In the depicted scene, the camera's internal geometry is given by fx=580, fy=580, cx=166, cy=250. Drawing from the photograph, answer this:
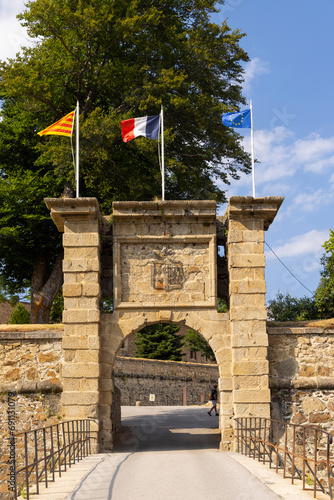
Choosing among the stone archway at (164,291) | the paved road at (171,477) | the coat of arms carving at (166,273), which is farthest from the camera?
the coat of arms carving at (166,273)

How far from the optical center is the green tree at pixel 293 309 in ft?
81.4

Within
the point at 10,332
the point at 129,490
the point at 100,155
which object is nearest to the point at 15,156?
the point at 100,155

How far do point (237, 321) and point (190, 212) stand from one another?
3.00m

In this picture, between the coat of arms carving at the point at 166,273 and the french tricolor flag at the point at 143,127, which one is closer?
the coat of arms carving at the point at 166,273

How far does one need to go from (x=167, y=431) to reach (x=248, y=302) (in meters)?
7.76

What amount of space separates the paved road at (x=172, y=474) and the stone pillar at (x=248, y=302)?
165 cm

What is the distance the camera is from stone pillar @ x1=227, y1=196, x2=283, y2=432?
14039mm

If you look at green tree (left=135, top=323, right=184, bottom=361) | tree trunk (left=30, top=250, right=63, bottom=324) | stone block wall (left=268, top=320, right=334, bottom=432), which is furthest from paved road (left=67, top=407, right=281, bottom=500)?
green tree (left=135, top=323, right=184, bottom=361)

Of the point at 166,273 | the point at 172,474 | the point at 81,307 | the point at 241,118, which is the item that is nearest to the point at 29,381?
the point at 81,307

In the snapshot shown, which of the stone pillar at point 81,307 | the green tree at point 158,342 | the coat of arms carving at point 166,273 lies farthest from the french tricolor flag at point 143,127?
the green tree at point 158,342

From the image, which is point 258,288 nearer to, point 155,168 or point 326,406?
point 326,406

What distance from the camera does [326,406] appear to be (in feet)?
47.9

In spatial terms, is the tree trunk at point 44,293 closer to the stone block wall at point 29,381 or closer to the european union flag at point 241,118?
the stone block wall at point 29,381

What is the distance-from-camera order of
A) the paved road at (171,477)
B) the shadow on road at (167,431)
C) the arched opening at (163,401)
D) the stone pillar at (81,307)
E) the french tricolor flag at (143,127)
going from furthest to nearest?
1. the arched opening at (163,401)
2. the french tricolor flag at (143,127)
3. the shadow on road at (167,431)
4. the stone pillar at (81,307)
5. the paved road at (171,477)
